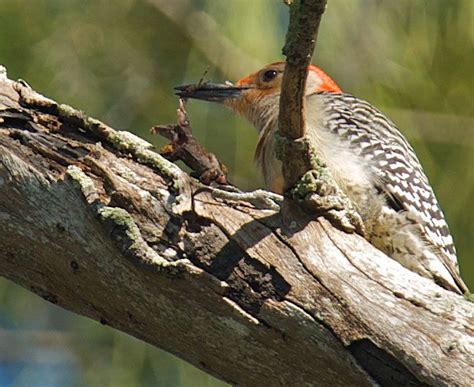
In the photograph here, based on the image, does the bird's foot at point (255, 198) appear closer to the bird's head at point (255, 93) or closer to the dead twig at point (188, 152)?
the dead twig at point (188, 152)

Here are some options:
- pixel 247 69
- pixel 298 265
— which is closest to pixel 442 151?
pixel 247 69

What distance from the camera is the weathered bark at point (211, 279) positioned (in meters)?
2.48

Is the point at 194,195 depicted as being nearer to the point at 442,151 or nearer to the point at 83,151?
the point at 83,151

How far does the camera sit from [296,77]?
7.52ft

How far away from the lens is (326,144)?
3.83 meters

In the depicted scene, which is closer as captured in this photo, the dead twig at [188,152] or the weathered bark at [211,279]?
the weathered bark at [211,279]

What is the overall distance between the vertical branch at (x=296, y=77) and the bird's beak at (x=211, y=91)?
1.67 m

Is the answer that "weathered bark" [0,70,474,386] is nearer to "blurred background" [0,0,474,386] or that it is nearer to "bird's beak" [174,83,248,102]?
"bird's beak" [174,83,248,102]

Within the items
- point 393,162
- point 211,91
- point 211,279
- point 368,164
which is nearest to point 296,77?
point 211,279

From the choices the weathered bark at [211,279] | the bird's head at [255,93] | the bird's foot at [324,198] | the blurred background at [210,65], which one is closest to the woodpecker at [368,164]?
the bird's head at [255,93]

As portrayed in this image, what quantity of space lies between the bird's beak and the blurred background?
3.5 inches

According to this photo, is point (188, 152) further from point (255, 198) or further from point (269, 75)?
point (269, 75)

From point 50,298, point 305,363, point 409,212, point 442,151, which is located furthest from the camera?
point 442,151

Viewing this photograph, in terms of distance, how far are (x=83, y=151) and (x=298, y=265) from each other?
2.22 ft
